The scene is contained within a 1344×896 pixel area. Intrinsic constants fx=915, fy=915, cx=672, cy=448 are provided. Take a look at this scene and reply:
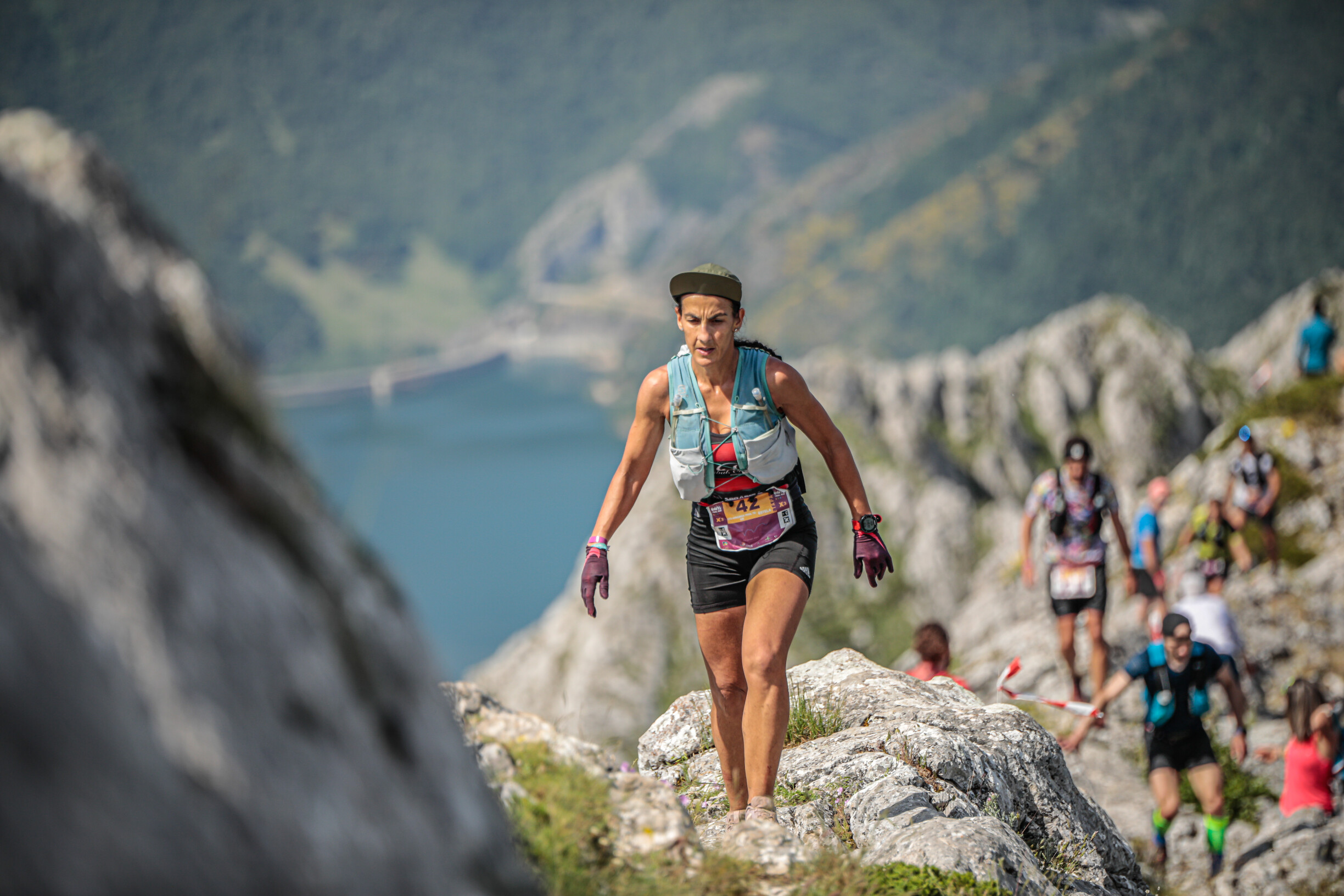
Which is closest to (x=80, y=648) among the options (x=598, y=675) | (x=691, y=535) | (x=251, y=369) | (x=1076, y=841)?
(x=251, y=369)

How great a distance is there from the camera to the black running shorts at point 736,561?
5.19m

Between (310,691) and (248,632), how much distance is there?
0.76ft

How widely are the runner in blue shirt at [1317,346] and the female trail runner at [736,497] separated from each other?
18.7m

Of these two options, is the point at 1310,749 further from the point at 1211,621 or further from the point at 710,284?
the point at 710,284

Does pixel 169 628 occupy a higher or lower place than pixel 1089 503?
lower

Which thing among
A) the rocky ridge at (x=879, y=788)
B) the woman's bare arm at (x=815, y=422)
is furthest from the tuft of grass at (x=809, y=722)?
the woman's bare arm at (x=815, y=422)

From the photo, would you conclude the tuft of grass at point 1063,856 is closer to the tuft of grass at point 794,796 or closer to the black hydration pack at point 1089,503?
the tuft of grass at point 794,796

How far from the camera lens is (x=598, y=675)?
34.2 m

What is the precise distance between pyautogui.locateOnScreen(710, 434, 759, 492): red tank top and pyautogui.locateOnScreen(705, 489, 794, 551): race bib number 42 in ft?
0.24

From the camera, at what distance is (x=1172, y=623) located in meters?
8.95

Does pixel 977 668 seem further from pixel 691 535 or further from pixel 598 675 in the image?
pixel 598 675

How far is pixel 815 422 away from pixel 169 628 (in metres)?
3.75

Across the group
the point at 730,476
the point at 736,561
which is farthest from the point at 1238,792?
the point at 730,476

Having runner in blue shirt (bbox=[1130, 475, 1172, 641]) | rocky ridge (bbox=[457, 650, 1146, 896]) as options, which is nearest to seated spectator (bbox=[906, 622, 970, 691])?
rocky ridge (bbox=[457, 650, 1146, 896])
